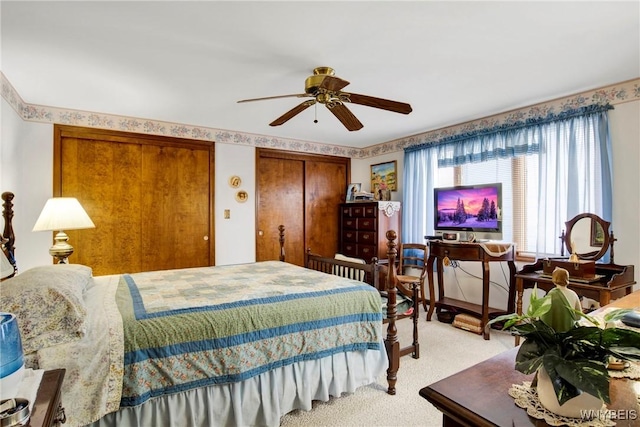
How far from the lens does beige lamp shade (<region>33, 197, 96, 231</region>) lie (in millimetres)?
2930

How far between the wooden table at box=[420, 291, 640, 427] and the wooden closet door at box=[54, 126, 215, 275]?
4080 millimetres

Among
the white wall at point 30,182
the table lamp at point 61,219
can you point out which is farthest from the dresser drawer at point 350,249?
the white wall at point 30,182

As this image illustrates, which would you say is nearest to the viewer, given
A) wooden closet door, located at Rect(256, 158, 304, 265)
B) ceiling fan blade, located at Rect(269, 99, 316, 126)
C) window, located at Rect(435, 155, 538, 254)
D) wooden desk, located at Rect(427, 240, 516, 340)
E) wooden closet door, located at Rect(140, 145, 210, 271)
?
ceiling fan blade, located at Rect(269, 99, 316, 126)

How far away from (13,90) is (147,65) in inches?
59.8

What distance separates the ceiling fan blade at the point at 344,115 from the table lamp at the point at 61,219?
97.5 inches

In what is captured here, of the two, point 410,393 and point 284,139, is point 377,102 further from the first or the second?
point 284,139

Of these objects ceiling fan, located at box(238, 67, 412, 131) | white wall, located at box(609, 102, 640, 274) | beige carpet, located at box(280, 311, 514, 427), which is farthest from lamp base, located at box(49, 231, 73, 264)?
white wall, located at box(609, 102, 640, 274)

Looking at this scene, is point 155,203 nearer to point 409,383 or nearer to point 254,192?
point 254,192

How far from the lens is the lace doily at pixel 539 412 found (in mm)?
746

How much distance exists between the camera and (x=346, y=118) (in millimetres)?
2732

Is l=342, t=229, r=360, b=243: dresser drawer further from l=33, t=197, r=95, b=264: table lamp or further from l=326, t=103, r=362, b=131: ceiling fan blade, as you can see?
l=33, t=197, r=95, b=264: table lamp

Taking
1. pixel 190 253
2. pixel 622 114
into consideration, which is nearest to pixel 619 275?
pixel 622 114

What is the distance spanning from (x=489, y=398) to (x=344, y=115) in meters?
2.23

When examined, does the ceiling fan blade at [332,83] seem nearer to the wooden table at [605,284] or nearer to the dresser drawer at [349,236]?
the wooden table at [605,284]
